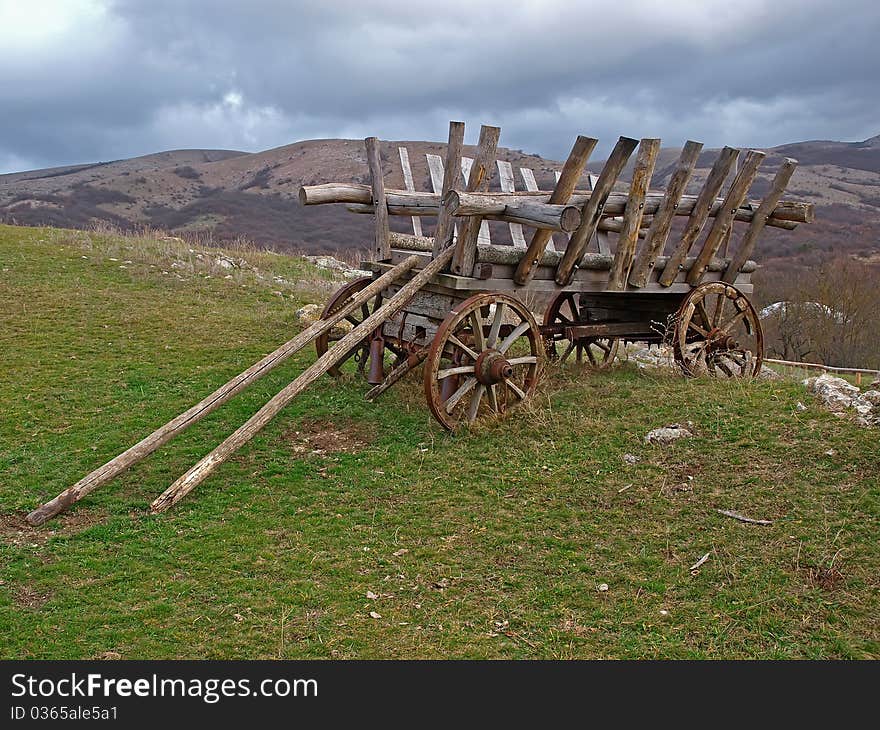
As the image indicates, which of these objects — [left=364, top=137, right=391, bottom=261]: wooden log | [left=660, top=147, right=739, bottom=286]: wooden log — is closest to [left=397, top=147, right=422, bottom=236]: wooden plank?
[left=364, top=137, right=391, bottom=261]: wooden log

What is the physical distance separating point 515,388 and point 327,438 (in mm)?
2001

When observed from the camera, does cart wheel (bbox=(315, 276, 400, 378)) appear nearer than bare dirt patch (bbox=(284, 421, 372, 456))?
No

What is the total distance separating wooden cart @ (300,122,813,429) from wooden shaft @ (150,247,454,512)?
339 mm

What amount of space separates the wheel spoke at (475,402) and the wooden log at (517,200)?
6.18 feet

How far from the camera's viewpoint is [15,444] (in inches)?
291

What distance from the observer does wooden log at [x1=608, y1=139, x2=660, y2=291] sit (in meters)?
8.09

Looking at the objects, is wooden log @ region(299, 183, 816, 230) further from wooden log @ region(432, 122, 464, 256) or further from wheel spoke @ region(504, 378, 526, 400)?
wheel spoke @ region(504, 378, 526, 400)

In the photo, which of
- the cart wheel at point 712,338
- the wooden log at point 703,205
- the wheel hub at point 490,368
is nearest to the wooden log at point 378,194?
the wheel hub at point 490,368

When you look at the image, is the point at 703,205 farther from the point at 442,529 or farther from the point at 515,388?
the point at 442,529

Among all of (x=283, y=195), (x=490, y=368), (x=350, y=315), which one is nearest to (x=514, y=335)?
(x=490, y=368)

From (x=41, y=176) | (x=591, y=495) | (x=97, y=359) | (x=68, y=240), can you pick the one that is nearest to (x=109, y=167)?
(x=41, y=176)

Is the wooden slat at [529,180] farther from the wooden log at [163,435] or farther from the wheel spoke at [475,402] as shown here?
the wheel spoke at [475,402]

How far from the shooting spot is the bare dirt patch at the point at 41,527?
550cm

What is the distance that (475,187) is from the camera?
7914 millimetres
